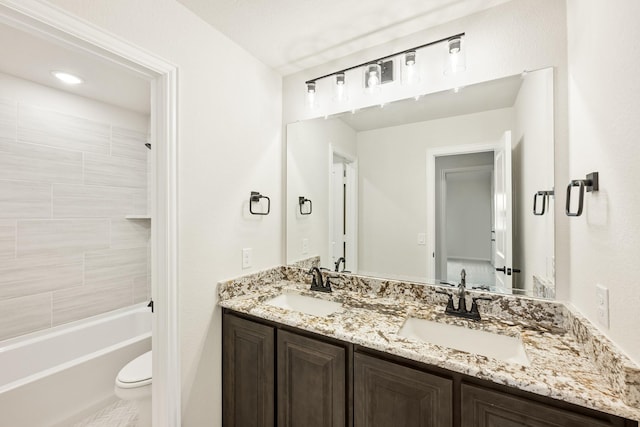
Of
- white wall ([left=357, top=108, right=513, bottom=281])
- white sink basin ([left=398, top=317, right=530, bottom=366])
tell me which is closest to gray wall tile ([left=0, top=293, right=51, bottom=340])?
white wall ([left=357, top=108, right=513, bottom=281])

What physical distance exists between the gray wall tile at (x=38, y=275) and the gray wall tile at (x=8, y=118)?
0.94 m

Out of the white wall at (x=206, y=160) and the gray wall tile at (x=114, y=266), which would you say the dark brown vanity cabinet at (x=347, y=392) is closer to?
the white wall at (x=206, y=160)

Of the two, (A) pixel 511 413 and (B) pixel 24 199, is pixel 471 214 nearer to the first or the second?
(A) pixel 511 413

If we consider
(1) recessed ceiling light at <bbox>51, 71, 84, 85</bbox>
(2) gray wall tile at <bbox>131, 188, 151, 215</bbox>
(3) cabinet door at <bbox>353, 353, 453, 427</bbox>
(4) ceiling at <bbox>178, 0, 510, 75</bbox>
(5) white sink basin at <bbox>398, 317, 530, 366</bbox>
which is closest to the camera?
(3) cabinet door at <bbox>353, 353, 453, 427</bbox>

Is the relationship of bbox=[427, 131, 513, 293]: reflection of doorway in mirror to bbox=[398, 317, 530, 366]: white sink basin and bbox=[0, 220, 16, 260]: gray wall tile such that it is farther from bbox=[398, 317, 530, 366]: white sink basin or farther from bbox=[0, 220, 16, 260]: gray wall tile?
bbox=[0, 220, 16, 260]: gray wall tile

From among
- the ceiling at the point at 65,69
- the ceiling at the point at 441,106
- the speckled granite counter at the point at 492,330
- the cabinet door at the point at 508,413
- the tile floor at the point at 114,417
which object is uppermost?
the ceiling at the point at 65,69

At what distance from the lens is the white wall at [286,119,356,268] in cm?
187

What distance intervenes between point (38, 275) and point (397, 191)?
2.81 m

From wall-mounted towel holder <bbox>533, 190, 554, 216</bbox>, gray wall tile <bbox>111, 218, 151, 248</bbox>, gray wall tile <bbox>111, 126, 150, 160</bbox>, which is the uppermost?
gray wall tile <bbox>111, 126, 150, 160</bbox>

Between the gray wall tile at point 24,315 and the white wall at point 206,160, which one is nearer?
the white wall at point 206,160

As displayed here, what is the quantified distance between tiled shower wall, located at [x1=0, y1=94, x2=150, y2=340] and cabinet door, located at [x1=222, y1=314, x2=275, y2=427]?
1.71m

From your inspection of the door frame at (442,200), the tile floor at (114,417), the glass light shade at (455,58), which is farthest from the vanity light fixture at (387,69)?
the tile floor at (114,417)

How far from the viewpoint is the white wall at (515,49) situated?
120 cm

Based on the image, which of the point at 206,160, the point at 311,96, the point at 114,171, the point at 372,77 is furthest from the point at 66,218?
the point at 372,77
